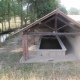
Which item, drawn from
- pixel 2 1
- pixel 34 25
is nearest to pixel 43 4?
pixel 2 1

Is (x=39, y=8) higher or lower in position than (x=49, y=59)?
higher

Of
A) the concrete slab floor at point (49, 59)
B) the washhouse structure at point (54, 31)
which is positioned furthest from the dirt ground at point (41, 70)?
the washhouse structure at point (54, 31)

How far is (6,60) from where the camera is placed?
9.09 meters

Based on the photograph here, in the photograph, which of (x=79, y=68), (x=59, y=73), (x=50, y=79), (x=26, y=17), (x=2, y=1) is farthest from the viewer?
(x=26, y=17)

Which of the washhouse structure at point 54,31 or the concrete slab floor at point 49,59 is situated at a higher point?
the washhouse structure at point 54,31

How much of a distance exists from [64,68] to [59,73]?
84cm

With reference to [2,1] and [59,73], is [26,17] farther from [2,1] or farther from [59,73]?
[59,73]

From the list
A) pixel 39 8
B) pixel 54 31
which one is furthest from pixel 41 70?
pixel 39 8

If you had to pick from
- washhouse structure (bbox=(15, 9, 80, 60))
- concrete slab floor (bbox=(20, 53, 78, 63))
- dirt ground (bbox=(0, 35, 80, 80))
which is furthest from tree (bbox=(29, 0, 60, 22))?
dirt ground (bbox=(0, 35, 80, 80))

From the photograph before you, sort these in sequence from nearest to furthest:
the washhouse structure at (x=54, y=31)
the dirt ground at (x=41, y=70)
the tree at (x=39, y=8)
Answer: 1. the dirt ground at (x=41, y=70)
2. the washhouse structure at (x=54, y=31)
3. the tree at (x=39, y=8)

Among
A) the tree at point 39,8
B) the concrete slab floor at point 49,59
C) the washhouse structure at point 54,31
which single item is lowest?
the concrete slab floor at point 49,59

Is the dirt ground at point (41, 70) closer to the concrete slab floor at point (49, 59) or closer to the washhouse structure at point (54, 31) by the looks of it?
the concrete slab floor at point (49, 59)

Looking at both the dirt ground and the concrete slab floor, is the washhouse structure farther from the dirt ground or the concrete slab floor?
the dirt ground

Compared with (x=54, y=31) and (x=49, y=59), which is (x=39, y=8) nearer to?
(x=54, y=31)
